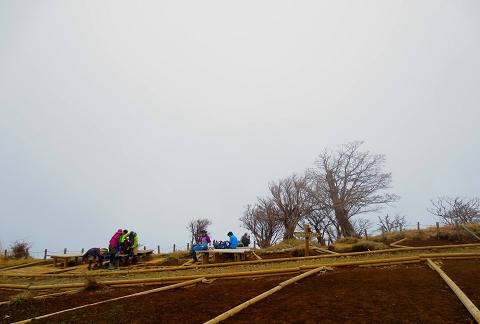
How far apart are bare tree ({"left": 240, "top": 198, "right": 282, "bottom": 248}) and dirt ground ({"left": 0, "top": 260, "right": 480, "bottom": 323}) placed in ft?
73.1

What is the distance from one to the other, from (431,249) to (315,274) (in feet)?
21.5

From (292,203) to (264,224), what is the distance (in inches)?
175

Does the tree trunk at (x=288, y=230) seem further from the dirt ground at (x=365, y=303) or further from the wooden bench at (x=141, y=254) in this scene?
the dirt ground at (x=365, y=303)

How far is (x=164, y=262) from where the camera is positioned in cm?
1384

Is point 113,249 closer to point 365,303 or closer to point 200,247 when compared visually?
point 200,247

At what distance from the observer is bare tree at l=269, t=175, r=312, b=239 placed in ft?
87.1

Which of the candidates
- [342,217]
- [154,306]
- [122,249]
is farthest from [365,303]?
[342,217]

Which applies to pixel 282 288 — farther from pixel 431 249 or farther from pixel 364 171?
pixel 364 171

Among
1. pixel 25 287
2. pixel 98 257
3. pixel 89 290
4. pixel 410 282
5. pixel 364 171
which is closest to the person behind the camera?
pixel 410 282

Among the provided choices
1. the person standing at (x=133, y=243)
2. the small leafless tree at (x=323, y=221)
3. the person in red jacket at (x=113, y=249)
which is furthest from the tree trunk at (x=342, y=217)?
the person in red jacket at (x=113, y=249)

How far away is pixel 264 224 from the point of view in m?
29.6

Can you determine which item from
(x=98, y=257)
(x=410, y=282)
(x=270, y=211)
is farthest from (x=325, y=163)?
(x=410, y=282)

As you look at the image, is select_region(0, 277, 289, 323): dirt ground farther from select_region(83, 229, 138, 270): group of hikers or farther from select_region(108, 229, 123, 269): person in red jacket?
select_region(83, 229, 138, 270): group of hikers

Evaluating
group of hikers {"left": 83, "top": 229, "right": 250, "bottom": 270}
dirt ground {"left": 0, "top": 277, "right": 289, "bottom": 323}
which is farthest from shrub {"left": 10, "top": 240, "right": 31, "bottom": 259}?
dirt ground {"left": 0, "top": 277, "right": 289, "bottom": 323}
